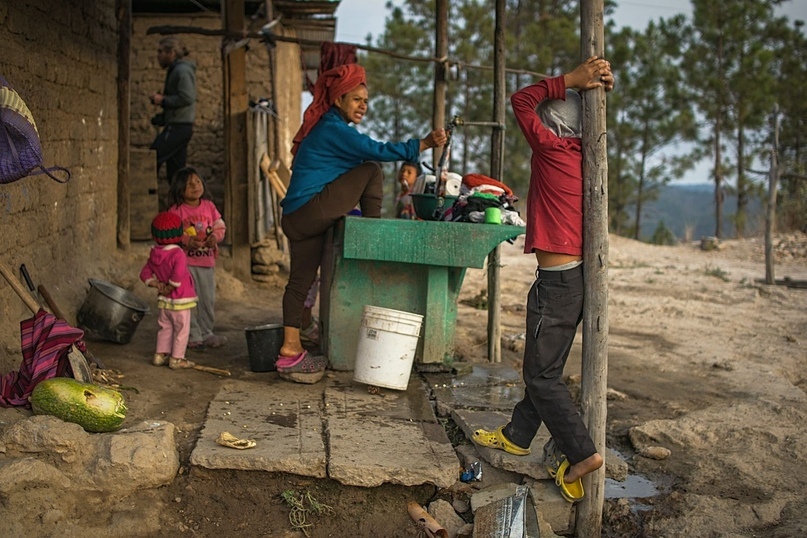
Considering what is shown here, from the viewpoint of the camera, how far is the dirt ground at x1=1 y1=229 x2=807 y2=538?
385 cm

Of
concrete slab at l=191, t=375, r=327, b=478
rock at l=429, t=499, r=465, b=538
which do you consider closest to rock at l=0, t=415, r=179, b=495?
concrete slab at l=191, t=375, r=327, b=478

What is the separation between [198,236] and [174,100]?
2.83 metres

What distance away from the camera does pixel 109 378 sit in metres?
4.95

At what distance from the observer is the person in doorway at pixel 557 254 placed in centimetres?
371

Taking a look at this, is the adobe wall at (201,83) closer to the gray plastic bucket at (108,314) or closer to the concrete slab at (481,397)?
the gray plastic bucket at (108,314)

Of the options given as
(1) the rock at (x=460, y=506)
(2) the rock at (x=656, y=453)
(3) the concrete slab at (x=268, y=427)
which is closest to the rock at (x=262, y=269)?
(3) the concrete slab at (x=268, y=427)

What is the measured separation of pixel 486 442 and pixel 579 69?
6.09 ft

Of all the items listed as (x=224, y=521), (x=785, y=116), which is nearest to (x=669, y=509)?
(x=224, y=521)

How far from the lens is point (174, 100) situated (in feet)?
27.0

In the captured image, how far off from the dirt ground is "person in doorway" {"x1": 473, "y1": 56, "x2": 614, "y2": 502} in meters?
0.63

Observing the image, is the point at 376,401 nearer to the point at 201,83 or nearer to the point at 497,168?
the point at 497,168

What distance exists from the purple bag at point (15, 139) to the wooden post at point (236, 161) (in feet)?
15.3

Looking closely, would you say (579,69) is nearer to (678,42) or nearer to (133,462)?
(133,462)

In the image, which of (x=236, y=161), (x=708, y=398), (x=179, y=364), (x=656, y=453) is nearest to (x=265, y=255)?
(x=236, y=161)
